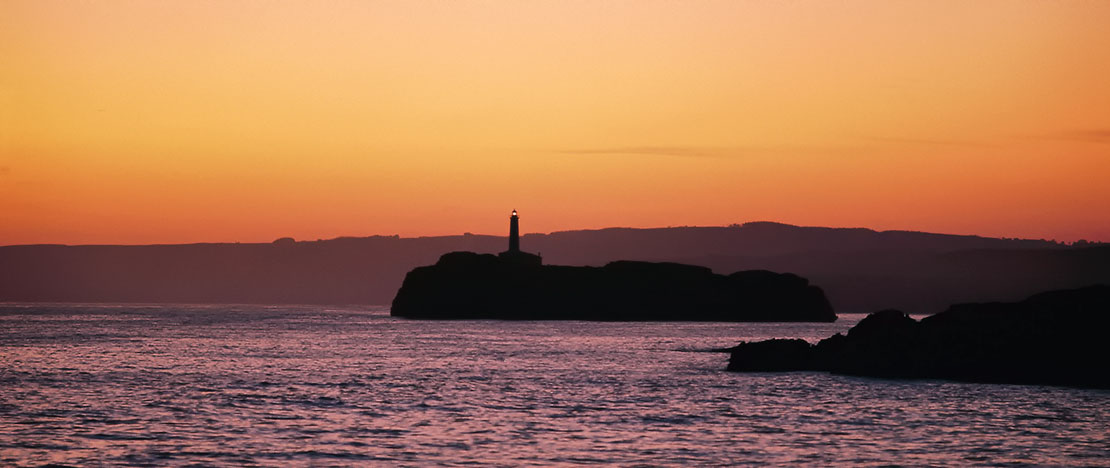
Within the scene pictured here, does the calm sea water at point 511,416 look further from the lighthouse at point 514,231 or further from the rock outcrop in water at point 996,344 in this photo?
the lighthouse at point 514,231

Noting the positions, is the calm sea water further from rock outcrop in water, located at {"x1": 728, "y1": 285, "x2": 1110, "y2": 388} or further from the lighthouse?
the lighthouse

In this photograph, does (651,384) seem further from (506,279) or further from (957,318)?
(506,279)

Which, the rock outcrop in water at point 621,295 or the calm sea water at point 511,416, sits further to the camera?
the rock outcrop in water at point 621,295

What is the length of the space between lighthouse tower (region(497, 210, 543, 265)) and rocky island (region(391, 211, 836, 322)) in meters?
0.53

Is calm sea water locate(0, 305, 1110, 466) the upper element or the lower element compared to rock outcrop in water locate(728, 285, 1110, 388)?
lower

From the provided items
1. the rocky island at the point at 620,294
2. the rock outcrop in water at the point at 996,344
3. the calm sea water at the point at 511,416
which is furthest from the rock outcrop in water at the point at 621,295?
the rock outcrop in water at the point at 996,344

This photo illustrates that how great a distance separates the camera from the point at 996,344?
54.7 metres

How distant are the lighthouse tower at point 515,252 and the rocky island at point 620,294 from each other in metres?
0.53

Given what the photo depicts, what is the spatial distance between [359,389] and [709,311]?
487 ft

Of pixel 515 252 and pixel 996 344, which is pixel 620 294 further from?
pixel 996 344

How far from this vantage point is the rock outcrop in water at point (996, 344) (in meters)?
51.7

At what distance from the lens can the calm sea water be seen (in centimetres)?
2966

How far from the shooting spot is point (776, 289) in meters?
192

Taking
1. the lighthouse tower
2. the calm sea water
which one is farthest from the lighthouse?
the calm sea water
